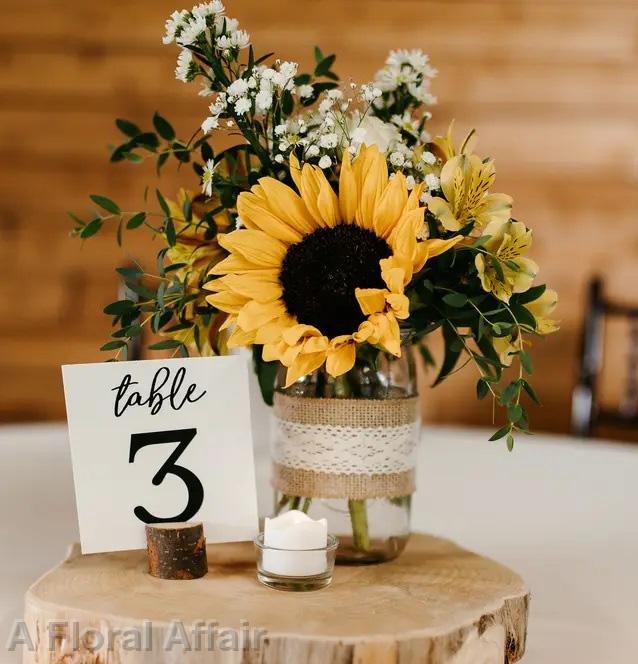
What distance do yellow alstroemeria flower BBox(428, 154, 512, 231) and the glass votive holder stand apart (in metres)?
0.31

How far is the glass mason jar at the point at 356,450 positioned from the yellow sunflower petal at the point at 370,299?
0.36ft

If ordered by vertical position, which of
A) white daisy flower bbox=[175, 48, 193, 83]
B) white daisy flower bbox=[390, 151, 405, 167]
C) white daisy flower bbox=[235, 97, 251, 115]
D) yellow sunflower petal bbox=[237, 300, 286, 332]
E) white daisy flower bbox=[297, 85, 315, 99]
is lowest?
yellow sunflower petal bbox=[237, 300, 286, 332]

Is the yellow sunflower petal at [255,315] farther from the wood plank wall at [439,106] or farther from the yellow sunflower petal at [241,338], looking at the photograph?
the wood plank wall at [439,106]

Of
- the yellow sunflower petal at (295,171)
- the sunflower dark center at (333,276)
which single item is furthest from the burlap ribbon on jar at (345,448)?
the yellow sunflower petal at (295,171)

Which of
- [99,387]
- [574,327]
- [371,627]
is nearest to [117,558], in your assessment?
[99,387]

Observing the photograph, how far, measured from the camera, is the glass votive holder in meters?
0.81

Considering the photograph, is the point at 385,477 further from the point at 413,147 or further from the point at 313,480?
the point at 413,147

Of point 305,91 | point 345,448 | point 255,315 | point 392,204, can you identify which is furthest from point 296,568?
point 305,91

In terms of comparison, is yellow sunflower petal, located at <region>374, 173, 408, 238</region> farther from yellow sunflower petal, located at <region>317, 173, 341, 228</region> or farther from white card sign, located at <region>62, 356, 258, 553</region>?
white card sign, located at <region>62, 356, 258, 553</region>

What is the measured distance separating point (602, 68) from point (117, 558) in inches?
92.4

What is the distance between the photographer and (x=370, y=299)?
763mm

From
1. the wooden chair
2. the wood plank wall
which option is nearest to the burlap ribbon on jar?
the wooden chair

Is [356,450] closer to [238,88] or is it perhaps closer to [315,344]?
[315,344]

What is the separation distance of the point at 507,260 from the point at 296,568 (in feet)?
1.08
